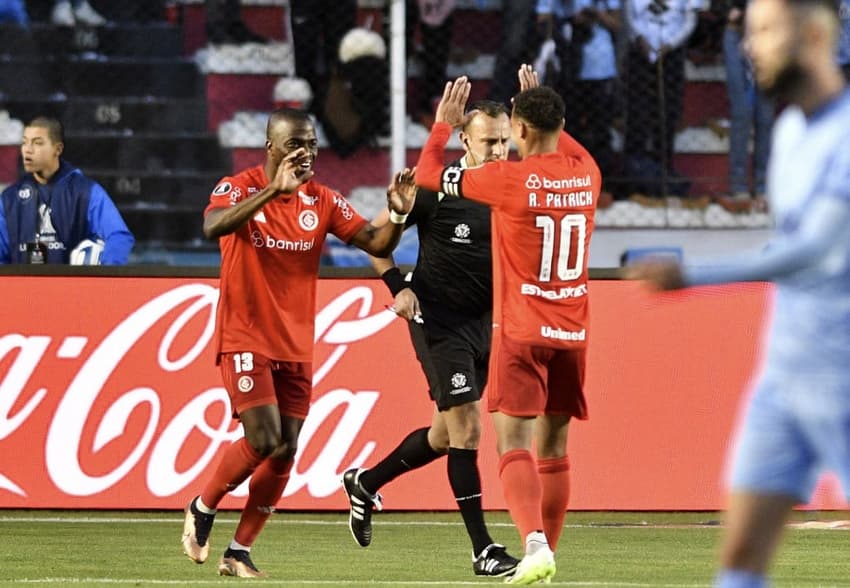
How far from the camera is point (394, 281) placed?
8406mm

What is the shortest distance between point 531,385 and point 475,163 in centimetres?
142

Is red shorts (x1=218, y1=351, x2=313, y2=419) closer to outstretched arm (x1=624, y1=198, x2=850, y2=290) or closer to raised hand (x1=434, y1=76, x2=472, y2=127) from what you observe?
raised hand (x1=434, y1=76, x2=472, y2=127)

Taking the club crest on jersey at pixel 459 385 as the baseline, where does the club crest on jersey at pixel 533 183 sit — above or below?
above

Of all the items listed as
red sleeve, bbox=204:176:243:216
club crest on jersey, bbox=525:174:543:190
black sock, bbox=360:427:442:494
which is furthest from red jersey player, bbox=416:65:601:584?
black sock, bbox=360:427:442:494

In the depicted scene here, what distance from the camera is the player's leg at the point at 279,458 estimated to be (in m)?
7.77

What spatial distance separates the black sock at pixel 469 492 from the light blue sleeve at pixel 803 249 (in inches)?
156

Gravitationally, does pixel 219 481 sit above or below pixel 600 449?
above

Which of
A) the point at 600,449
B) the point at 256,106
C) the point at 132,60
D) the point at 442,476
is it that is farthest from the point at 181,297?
the point at 132,60

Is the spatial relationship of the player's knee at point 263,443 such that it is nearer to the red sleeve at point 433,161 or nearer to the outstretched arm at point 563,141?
the red sleeve at point 433,161

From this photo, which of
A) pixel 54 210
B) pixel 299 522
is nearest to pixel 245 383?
pixel 299 522

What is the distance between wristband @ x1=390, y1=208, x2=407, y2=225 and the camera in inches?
305

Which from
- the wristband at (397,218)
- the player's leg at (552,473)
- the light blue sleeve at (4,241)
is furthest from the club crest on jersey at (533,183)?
the light blue sleeve at (4,241)

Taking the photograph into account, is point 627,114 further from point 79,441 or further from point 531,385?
point 531,385

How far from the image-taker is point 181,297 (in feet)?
34.5
